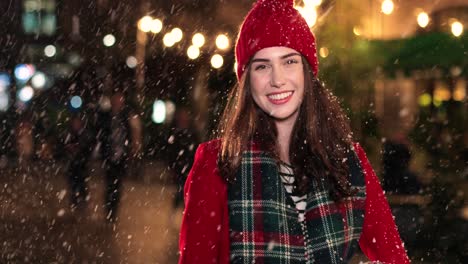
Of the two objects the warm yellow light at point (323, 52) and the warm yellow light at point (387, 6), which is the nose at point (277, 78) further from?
the warm yellow light at point (387, 6)

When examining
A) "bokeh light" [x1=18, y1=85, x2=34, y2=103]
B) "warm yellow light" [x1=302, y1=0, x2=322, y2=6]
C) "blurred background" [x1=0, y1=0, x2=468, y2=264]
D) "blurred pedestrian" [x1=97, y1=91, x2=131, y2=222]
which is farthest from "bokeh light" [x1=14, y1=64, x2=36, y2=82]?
"warm yellow light" [x1=302, y1=0, x2=322, y2=6]

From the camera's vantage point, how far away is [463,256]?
31.6 feet

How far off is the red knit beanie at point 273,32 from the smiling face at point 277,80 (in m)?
0.03

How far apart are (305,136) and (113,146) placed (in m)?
12.1

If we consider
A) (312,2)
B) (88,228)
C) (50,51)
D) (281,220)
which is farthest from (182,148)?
(50,51)

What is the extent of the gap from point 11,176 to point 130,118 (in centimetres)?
1090

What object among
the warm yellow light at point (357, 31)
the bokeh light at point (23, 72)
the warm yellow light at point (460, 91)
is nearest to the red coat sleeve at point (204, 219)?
the warm yellow light at point (460, 91)

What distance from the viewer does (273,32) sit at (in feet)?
11.5

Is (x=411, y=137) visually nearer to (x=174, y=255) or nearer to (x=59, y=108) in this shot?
(x=174, y=255)

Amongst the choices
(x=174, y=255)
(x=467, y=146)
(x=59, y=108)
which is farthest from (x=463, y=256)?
(x=59, y=108)

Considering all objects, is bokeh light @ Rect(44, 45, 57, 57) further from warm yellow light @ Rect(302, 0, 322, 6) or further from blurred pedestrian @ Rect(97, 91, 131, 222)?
warm yellow light @ Rect(302, 0, 322, 6)

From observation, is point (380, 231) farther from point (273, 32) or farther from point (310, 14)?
point (310, 14)

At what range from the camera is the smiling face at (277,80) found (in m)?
3.46

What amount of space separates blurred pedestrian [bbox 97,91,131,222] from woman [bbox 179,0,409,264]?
1091cm
